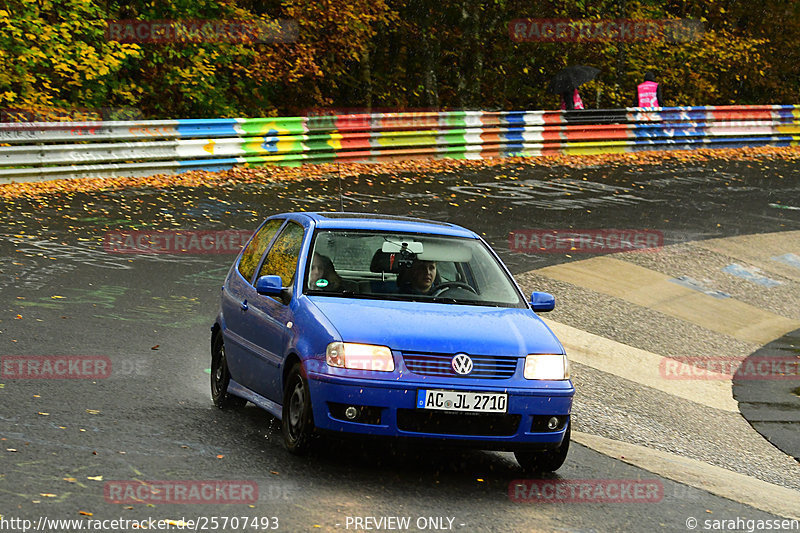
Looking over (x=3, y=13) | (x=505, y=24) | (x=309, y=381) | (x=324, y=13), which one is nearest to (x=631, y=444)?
(x=309, y=381)

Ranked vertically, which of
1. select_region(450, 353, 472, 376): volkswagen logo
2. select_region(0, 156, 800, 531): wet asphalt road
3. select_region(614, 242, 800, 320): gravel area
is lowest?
select_region(614, 242, 800, 320): gravel area

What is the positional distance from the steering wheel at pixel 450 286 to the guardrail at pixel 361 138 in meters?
13.6

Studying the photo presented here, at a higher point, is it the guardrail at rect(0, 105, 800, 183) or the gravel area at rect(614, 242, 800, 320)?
the guardrail at rect(0, 105, 800, 183)

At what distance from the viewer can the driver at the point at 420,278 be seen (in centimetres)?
816

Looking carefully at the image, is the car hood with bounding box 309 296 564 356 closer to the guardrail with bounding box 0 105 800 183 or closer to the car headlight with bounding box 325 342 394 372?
the car headlight with bounding box 325 342 394 372

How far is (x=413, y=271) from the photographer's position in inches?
326

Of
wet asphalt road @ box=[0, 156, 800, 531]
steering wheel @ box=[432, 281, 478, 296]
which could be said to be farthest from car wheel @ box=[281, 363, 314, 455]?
steering wheel @ box=[432, 281, 478, 296]

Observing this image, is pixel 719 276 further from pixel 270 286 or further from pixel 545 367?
pixel 270 286

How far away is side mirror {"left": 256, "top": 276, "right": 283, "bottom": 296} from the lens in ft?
26.0

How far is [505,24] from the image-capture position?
37562 mm

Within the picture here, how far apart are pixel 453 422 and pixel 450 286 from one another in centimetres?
142

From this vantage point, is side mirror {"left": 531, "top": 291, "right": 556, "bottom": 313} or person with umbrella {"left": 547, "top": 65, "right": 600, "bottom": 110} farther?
person with umbrella {"left": 547, "top": 65, "right": 600, "bottom": 110}

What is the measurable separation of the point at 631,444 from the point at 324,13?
76.8 feet

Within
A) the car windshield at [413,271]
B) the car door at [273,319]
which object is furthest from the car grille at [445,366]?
the car door at [273,319]
